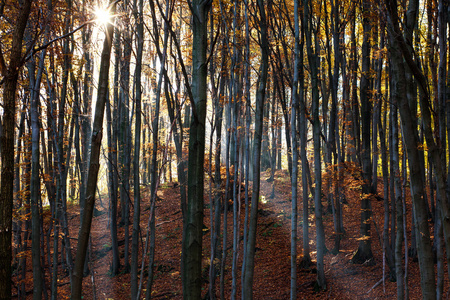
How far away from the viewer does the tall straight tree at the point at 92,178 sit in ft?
6.69

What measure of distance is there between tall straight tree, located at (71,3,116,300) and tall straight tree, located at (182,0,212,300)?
616mm

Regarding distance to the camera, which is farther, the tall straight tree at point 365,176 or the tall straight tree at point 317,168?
the tall straight tree at point 365,176

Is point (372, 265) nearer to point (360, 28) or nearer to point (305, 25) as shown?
point (305, 25)

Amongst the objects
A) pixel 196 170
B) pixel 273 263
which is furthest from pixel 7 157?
pixel 273 263

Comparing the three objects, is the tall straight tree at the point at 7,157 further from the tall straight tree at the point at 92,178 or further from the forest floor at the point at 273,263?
the forest floor at the point at 273,263

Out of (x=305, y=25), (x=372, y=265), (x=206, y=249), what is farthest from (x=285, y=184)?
(x=305, y=25)

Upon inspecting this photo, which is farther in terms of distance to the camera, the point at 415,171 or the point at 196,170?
the point at 415,171

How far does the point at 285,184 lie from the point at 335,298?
9778 mm

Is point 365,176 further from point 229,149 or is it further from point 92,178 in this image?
point 92,178

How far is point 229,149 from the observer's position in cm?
1055

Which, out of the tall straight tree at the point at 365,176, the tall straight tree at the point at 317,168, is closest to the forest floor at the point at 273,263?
the tall straight tree at the point at 365,176

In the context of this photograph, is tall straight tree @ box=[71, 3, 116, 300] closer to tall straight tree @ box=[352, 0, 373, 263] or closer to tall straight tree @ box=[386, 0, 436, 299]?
tall straight tree @ box=[386, 0, 436, 299]

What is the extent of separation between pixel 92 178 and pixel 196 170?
2.43ft

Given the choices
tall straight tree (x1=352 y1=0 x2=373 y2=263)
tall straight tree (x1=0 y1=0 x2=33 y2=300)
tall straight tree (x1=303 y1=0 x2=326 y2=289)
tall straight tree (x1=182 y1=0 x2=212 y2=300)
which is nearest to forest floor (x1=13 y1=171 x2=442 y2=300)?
tall straight tree (x1=352 y1=0 x2=373 y2=263)
